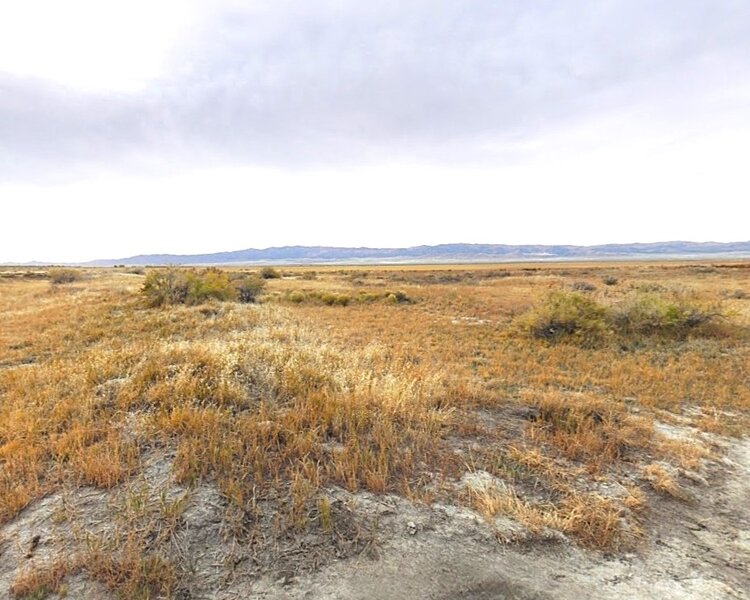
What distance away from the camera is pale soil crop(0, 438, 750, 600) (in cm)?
313

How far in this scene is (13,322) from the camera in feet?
50.9

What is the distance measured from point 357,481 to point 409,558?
3.21ft

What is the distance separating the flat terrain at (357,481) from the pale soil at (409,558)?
16mm

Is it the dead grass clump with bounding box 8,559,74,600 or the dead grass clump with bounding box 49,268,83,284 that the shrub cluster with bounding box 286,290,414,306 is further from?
the dead grass clump with bounding box 49,268,83,284

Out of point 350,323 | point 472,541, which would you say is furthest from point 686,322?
point 472,541

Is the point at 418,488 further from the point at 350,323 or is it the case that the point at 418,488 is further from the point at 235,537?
the point at 350,323

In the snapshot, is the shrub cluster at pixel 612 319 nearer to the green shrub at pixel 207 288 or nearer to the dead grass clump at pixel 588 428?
the dead grass clump at pixel 588 428

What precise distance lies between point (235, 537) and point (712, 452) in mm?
6170

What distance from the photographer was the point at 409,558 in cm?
344

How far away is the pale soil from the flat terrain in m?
0.02

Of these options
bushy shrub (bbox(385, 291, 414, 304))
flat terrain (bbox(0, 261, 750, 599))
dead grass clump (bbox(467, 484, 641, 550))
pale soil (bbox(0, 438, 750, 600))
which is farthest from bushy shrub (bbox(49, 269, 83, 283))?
dead grass clump (bbox(467, 484, 641, 550))

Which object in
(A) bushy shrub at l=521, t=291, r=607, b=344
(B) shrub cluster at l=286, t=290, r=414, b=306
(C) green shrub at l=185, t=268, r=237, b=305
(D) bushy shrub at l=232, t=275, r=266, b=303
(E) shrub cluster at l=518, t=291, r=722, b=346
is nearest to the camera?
(A) bushy shrub at l=521, t=291, r=607, b=344

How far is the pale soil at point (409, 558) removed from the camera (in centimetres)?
313

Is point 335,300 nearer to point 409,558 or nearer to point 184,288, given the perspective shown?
point 184,288
